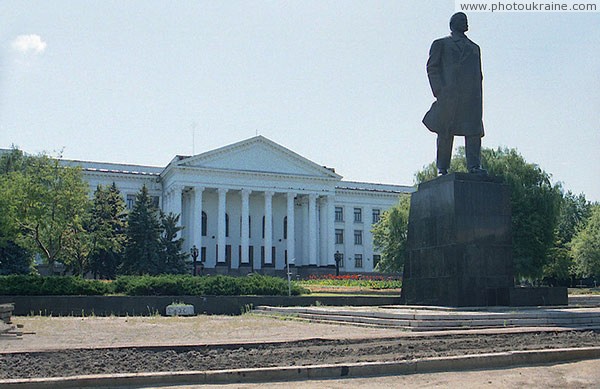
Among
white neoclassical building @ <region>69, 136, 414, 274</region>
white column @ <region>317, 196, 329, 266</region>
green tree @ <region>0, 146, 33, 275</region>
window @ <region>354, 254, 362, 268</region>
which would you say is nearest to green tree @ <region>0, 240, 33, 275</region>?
green tree @ <region>0, 146, 33, 275</region>

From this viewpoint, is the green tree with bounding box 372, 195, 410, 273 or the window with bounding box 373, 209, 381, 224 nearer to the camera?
the green tree with bounding box 372, 195, 410, 273

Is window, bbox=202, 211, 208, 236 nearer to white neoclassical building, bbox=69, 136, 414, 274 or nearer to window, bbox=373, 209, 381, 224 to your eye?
white neoclassical building, bbox=69, 136, 414, 274

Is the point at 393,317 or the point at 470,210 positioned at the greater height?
the point at 470,210

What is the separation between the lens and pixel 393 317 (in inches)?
480

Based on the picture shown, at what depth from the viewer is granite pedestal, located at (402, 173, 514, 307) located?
45.8ft

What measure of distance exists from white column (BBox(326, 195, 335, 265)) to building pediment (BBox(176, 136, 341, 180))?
8.75 ft

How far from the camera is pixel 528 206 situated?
35031mm

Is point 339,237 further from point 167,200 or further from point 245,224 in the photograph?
point 167,200

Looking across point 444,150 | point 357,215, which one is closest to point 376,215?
point 357,215

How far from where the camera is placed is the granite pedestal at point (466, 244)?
549 inches

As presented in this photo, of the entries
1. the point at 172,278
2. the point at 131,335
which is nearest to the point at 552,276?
the point at 172,278

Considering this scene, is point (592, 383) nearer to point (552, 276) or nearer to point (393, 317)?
point (393, 317)

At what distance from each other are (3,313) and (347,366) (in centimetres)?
967

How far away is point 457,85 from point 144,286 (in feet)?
42.6
